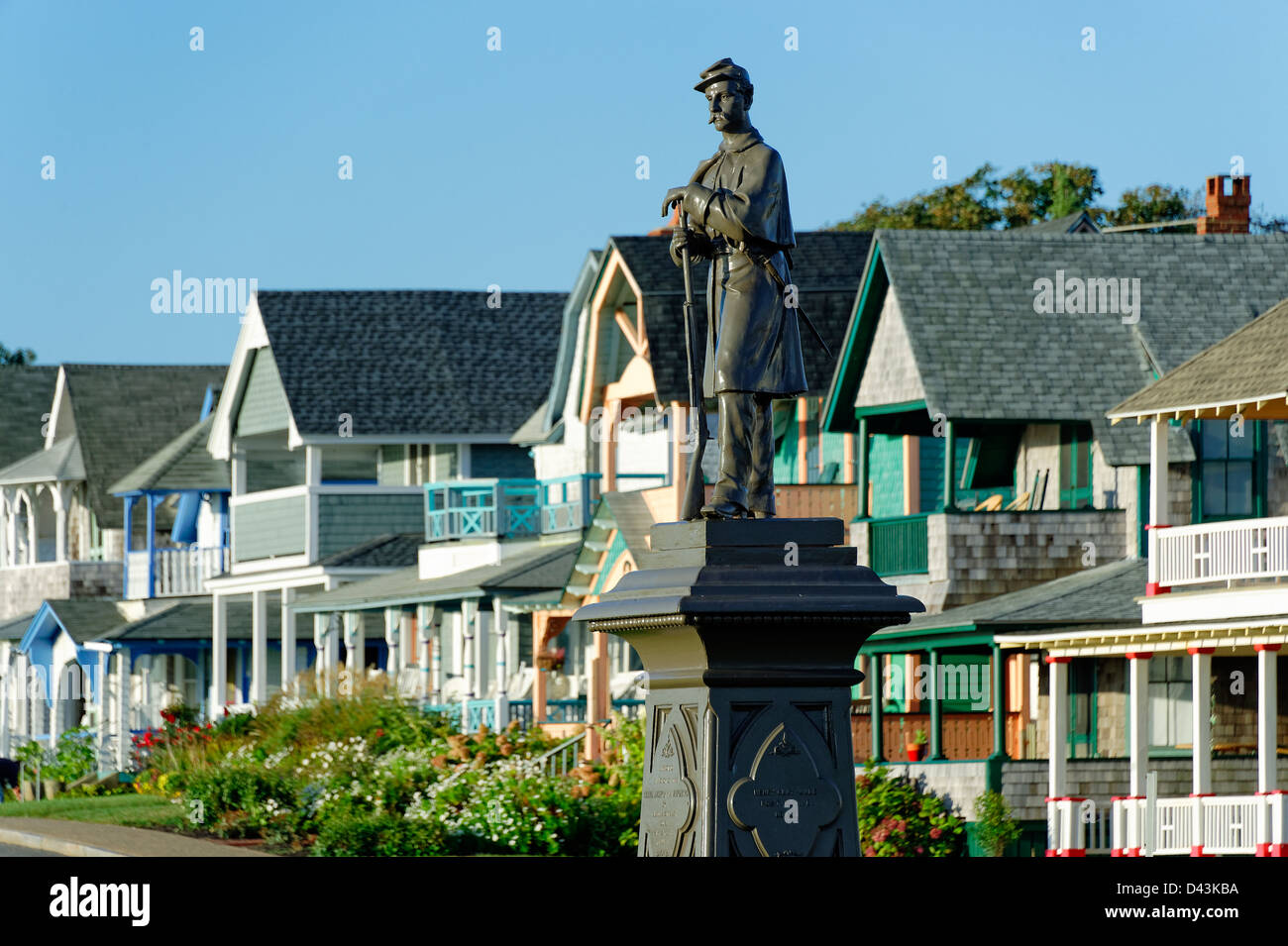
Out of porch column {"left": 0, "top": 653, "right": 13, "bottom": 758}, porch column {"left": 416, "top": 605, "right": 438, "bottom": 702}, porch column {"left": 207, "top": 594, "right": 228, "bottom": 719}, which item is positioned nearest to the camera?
porch column {"left": 416, "top": 605, "right": 438, "bottom": 702}

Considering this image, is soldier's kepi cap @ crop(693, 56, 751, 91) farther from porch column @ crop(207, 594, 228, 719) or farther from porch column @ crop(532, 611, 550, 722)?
porch column @ crop(207, 594, 228, 719)

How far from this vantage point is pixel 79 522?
58938 millimetres

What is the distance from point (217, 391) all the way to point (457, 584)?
21066 mm

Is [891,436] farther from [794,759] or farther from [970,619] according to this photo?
[794,759]

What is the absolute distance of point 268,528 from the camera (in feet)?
155

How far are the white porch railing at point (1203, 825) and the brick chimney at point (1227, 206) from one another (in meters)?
16.1

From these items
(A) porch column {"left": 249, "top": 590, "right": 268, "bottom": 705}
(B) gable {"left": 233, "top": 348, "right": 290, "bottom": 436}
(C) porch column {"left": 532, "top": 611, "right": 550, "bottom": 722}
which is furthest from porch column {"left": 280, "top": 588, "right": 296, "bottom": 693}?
(C) porch column {"left": 532, "top": 611, "right": 550, "bottom": 722}

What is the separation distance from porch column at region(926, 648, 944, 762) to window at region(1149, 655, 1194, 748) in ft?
8.81

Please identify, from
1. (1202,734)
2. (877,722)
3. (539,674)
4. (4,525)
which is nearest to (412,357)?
(539,674)

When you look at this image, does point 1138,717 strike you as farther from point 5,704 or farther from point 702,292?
point 5,704

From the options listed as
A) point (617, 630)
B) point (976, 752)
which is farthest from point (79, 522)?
point (617, 630)

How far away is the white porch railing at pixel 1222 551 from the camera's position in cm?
2619

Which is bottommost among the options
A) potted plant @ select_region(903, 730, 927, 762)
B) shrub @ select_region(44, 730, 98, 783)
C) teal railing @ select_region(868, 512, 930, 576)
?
shrub @ select_region(44, 730, 98, 783)

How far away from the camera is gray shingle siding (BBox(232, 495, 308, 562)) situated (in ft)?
151
